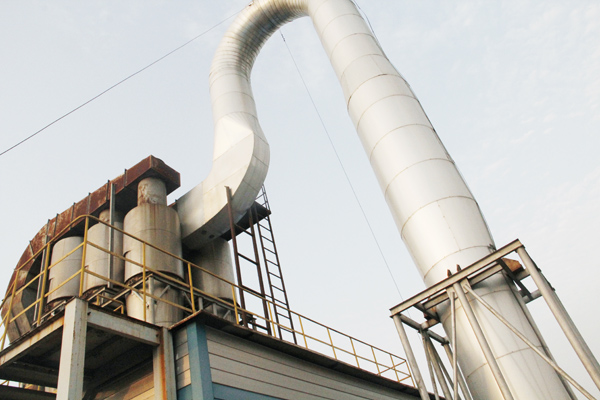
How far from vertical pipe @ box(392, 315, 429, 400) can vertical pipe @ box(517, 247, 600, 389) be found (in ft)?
8.31

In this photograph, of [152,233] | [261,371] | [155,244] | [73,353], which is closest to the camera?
[73,353]

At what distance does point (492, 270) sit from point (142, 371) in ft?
21.3

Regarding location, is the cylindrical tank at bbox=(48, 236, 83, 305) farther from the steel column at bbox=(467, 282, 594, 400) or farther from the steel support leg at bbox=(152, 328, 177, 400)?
the steel column at bbox=(467, 282, 594, 400)

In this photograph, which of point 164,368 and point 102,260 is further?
point 102,260

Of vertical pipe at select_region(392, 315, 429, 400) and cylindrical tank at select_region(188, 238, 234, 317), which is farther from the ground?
cylindrical tank at select_region(188, 238, 234, 317)

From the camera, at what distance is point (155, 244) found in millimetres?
14914

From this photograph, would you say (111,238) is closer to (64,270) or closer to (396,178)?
(64,270)

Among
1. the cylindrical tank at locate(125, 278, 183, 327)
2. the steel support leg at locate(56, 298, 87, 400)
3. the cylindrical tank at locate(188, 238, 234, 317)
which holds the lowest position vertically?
the steel support leg at locate(56, 298, 87, 400)

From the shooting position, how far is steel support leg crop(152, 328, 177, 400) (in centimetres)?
787

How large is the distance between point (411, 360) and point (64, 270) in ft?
40.4

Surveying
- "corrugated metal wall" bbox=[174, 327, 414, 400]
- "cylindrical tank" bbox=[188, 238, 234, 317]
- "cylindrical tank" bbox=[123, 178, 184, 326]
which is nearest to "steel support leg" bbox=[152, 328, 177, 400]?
"corrugated metal wall" bbox=[174, 327, 414, 400]

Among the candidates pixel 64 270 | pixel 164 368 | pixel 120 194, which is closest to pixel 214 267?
pixel 120 194

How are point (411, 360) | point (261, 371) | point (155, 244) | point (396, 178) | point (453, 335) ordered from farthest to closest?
point (155, 244) → point (396, 178) → point (261, 371) → point (411, 360) → point (453, 335)

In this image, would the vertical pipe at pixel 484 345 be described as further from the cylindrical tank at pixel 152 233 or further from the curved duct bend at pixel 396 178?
the cylindrical tank at pixel 152 233
